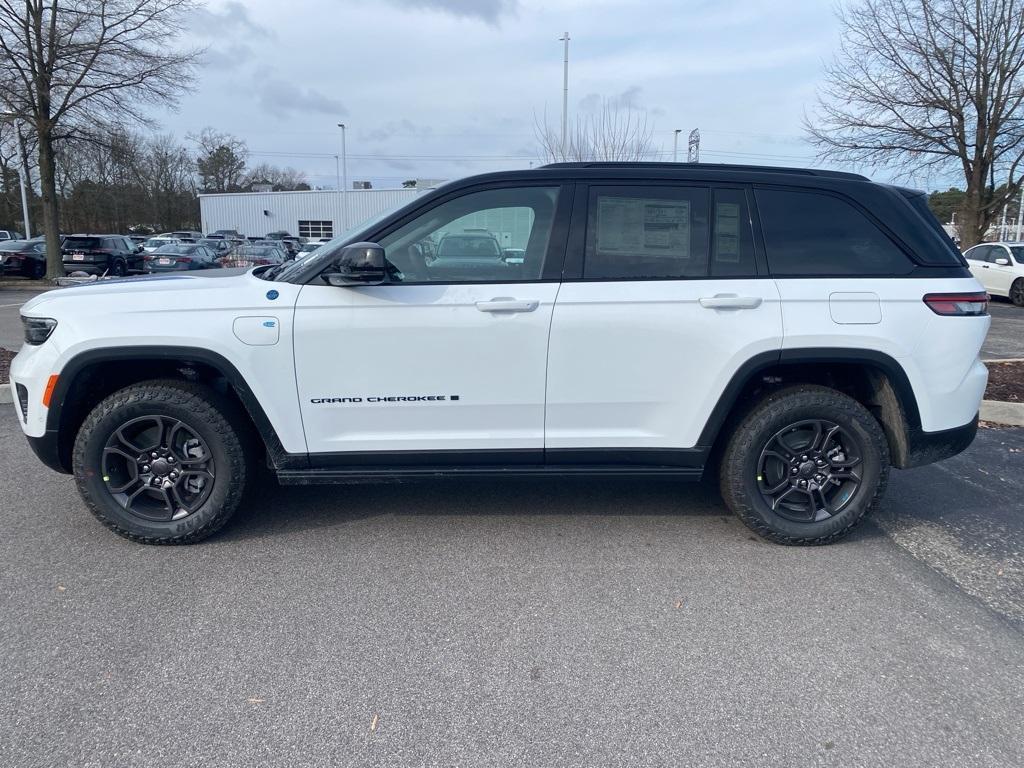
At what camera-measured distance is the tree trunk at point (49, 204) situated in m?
20.6

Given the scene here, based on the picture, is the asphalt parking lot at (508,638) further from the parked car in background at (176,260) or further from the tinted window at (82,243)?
the tinted window at (82,243)

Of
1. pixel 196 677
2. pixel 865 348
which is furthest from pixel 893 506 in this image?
pixel 196 677

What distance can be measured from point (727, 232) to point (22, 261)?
26340mm

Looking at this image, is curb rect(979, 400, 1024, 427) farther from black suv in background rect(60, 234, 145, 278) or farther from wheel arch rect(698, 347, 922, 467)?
black suv in background rect(60, 234, 145, 278)

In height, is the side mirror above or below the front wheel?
above

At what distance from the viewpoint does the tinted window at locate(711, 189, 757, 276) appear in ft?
12.6

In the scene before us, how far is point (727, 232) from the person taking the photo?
3.87m

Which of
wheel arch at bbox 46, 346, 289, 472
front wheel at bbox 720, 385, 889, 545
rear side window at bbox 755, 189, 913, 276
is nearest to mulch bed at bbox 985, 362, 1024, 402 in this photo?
front wheel at bbox 720, 385, 889, 545

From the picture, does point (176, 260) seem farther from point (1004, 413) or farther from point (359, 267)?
point (1004, 413)

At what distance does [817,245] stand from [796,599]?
177 cm

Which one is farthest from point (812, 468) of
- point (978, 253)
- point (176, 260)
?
point (176, 260)

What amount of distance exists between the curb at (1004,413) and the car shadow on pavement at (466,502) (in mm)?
2973

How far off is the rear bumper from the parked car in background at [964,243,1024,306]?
16732 mm

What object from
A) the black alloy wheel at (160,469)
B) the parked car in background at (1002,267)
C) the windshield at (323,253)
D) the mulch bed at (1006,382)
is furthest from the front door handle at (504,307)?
the parked car in background at (1002,267)
